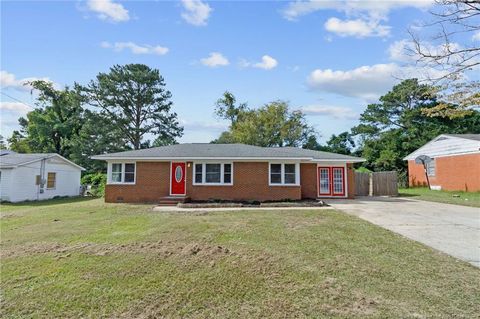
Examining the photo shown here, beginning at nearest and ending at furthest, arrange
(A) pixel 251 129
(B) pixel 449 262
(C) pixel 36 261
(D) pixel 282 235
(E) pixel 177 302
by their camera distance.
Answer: (E) pixel 177 302, (B) pixel 449 262, (C) pixel 36 261, (D) pixel 282 235, (A) pixel 251 129

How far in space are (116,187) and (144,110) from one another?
76.0ft

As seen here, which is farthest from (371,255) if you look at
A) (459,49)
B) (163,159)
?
(163,159)

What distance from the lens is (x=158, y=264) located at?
568 cm

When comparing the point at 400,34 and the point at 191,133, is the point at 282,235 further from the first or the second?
the point at 191,133

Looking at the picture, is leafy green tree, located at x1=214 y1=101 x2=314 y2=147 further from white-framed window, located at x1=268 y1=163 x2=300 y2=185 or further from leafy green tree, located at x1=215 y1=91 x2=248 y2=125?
white-framed window, located at x1=268 y1=163 x2=300 y2=185

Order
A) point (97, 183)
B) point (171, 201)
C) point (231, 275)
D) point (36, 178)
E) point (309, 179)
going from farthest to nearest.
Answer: point (97, 183) → point (36, 178) → point (309, 179) → point (171, 201) → point (231, 275)

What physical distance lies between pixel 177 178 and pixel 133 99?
23471 mm

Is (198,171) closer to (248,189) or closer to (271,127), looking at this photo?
(248,189)

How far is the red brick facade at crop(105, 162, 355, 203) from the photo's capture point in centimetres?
1652

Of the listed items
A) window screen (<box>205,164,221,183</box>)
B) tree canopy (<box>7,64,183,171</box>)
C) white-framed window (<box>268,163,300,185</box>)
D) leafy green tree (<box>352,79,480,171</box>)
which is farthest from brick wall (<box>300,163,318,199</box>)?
tree canopy (<box>7,64,183,171</box>)

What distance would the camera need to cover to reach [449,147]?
24.0 meters

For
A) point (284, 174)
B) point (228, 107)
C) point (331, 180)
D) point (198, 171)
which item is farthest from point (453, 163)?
point (228, 107)

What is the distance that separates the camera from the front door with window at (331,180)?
735 inches

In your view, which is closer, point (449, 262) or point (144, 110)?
point (449, 262)
